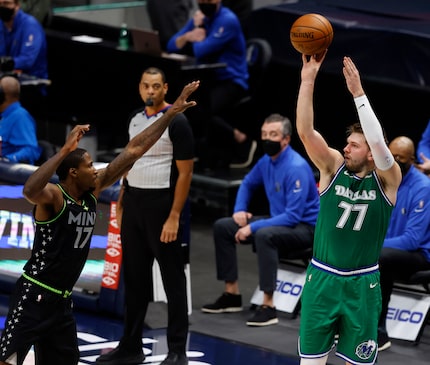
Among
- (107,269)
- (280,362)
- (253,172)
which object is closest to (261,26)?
(253,172)

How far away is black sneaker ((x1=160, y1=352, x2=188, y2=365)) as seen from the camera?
8.57 metres

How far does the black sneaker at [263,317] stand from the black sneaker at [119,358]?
1200mm

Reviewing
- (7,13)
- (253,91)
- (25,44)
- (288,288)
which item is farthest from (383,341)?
(7,13)

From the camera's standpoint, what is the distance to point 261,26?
543 inches

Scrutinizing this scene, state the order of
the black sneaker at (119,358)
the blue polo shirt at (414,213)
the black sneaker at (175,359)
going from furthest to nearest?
1. the blue polo shirt at (414,213)
2. the black sneaker at (119,358)
3. the black sneaker at (175,359)

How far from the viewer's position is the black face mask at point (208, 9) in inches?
513

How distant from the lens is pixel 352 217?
281 inches

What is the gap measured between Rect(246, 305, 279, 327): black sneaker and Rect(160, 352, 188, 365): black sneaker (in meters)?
1.12

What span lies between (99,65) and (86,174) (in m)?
6.54

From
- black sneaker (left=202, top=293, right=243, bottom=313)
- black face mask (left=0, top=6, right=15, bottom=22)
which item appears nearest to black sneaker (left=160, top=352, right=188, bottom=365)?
black sneaker (left=202, top=293, right=243, bottom=313)

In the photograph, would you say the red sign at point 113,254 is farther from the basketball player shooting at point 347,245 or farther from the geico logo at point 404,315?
the basketball player shooting at point 347,245

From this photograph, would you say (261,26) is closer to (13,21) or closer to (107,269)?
(13,21)

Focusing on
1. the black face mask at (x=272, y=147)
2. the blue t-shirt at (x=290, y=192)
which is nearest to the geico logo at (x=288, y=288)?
the blue t-shirt at (x=290, y=192)

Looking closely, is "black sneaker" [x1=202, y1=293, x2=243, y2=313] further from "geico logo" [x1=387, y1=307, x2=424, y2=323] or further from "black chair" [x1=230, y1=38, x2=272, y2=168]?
"black chair" [x1=230, y1=38, x2=272, y2=168]
